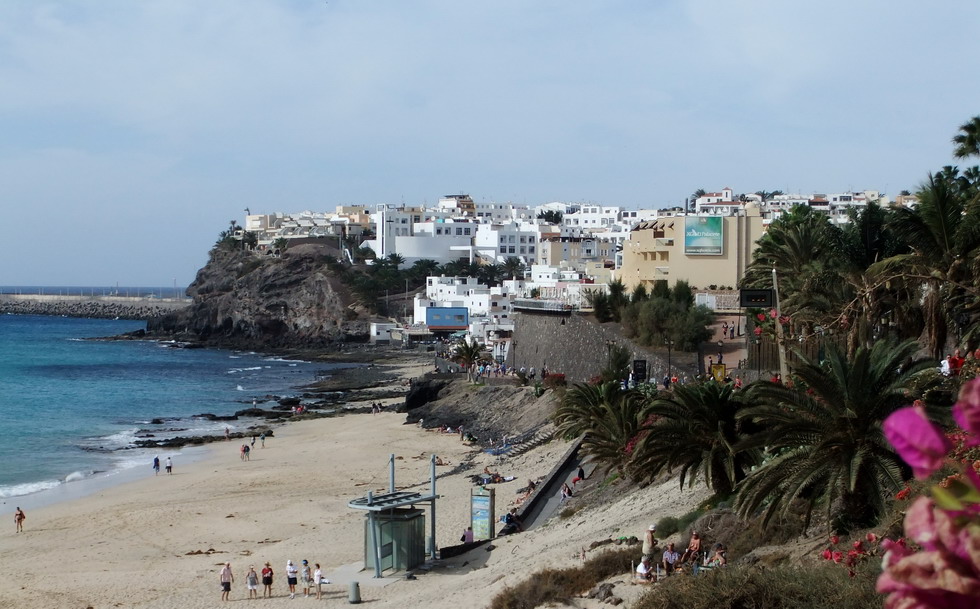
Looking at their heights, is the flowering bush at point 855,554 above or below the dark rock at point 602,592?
above

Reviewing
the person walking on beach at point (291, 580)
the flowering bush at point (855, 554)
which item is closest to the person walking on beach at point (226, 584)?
the person walking on beach at point (291, 580)

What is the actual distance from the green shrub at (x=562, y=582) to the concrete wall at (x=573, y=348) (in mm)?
24204

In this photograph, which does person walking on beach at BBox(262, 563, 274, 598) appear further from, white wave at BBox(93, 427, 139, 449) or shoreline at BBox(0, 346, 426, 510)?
white wave at BBox(93, 427, 139, 449)

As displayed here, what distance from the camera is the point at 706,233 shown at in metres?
48.8

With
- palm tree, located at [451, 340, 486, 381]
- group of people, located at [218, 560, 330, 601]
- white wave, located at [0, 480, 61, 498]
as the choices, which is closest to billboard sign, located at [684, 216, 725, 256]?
palm tree, located at [451, 340, 486, 381]

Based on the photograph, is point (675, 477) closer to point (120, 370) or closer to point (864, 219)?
point (864, 219)

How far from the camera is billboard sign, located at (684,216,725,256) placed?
160 ft

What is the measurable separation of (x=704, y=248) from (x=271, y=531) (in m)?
29.4

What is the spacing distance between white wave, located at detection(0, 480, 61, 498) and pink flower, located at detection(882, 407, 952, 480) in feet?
112

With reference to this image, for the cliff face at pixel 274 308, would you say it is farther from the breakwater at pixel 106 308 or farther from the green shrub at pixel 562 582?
the green shrub at pixel 562 582

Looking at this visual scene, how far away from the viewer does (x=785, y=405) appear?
1195 cm

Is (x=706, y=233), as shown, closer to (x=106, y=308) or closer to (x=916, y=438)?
(x=916, y=438)

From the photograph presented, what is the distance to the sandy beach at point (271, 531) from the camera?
696 inches

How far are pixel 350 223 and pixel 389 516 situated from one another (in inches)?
4805
